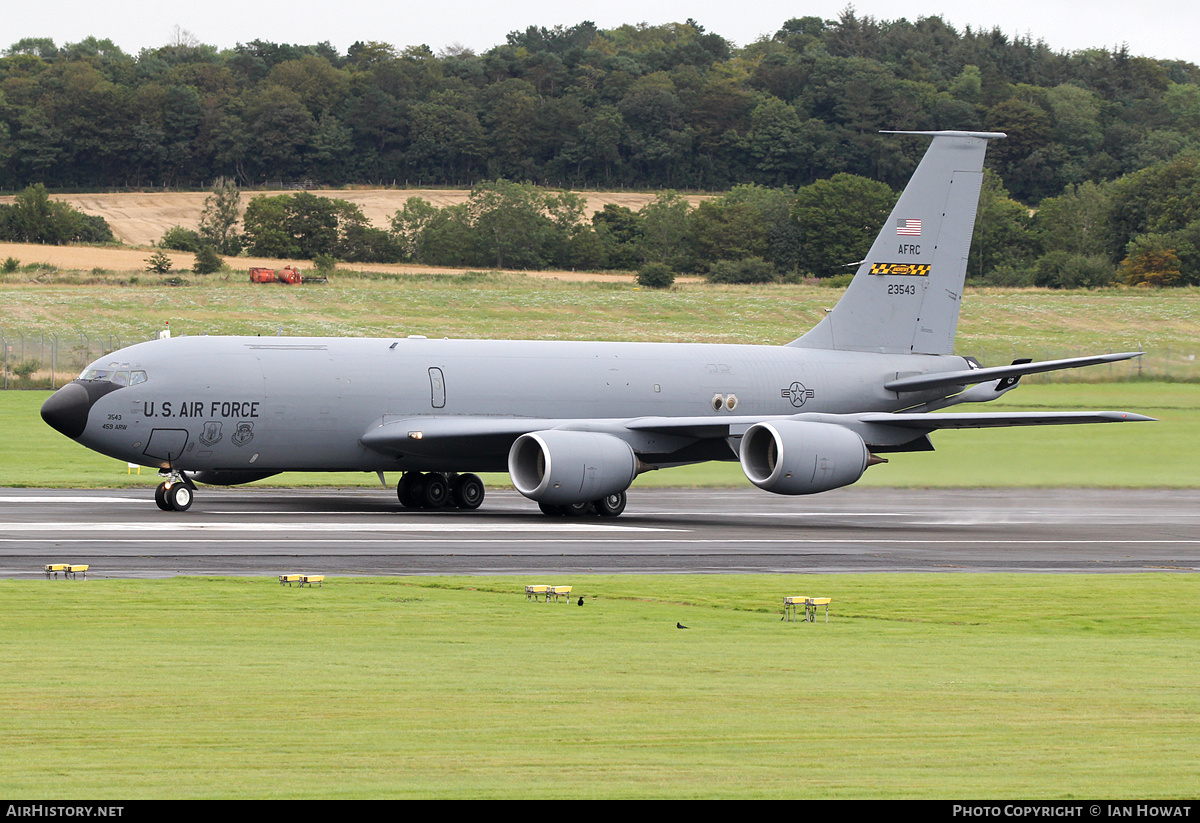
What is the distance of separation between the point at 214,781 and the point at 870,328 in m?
33.2

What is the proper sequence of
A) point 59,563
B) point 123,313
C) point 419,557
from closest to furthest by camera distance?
point 59,563
point 419,557
point 123,313

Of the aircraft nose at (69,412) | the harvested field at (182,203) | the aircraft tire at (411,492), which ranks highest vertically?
the aircraft nose at (69,412)

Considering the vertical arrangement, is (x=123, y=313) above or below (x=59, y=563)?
below

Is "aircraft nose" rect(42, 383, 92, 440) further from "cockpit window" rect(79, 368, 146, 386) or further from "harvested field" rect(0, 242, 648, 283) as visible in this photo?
"harvested field" rect(0, 242, 648, 283)

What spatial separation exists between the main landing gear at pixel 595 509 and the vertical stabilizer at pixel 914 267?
8148 mm

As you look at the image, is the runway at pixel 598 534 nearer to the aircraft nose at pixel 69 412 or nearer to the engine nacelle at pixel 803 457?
the engine nacelle at pixel 803 457

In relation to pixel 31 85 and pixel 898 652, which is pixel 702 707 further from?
pixel 31 85

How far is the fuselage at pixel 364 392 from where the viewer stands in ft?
105

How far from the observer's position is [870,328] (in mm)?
39531

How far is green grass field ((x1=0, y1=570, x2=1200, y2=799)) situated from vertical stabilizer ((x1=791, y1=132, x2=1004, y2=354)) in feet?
70.7

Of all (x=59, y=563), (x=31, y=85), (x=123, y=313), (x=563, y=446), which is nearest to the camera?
(x=59, y=563)

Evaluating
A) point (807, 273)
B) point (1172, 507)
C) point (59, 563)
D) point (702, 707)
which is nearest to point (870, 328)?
point (1172, 507)

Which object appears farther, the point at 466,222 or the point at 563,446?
the point at 466,222

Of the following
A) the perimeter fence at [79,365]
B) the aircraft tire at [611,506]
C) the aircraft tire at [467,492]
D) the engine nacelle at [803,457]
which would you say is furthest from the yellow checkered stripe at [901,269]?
the perimeter fence at [79,365]
